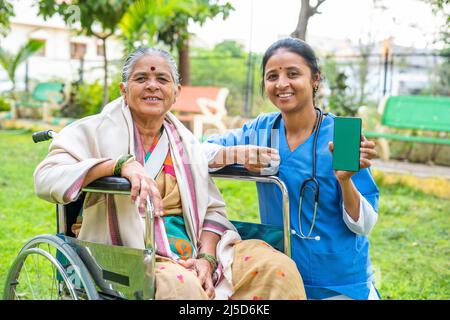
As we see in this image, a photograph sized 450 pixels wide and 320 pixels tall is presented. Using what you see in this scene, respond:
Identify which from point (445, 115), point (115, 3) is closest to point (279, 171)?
point (115, 3)

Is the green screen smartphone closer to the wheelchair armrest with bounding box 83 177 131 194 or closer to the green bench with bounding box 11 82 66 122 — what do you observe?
the wheelchair armrest with bounding box 83 177 131 194

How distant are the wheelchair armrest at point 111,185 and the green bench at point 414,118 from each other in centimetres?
510

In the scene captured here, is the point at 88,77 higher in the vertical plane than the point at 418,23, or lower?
lower

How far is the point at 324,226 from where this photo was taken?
95.7 inches

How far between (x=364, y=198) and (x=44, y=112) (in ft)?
24.9

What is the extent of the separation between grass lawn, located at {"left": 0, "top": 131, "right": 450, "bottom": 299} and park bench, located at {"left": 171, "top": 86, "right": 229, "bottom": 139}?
1.50 metres

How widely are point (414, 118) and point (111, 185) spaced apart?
573 cm

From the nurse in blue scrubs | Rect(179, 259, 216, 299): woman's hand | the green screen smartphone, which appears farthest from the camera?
the nurse in blue scrubs

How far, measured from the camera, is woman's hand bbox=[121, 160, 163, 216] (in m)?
1.91

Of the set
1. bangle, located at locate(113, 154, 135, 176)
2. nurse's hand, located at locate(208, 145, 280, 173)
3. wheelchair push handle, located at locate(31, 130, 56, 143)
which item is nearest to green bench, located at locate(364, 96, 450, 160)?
nurse's hand, located at locate(208, 145, 280, 173)

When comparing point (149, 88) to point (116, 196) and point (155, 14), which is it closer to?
point (116, 196)

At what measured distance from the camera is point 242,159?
7.79ft

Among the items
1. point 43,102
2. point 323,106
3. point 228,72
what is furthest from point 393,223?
point 228,72

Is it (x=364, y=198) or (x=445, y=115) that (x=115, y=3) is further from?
(x=364, y=198)
